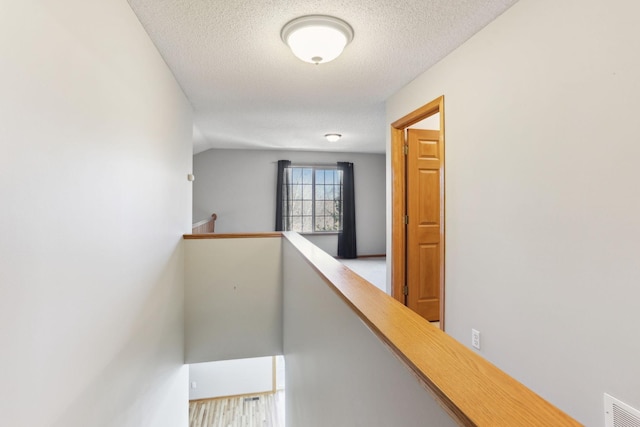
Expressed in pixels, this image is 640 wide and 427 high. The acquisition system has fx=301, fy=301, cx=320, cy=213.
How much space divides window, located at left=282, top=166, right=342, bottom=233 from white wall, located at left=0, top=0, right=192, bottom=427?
13.6 feet

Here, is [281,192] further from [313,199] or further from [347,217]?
[347,217]

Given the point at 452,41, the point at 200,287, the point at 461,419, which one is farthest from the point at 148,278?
the point at 452,41

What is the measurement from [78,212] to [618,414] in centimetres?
229

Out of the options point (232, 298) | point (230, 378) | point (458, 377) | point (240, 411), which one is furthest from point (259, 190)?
point (458, 377)

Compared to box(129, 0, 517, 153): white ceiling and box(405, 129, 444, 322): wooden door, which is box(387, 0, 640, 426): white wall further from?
box(405, 129, 444, 322): wooden door

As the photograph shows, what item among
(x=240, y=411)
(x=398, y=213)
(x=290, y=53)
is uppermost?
(x=290, y=53)

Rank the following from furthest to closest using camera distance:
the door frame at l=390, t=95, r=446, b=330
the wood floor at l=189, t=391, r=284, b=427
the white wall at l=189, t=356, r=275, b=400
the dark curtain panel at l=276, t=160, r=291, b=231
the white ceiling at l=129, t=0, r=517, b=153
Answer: the dark curtain panel at l=276, t=160, r=291, b=231 < the white wall at l=189, t=356, r=275, b=400 < the wood floor at l=189, t=391, r=284, b=427 < the door frame at l=390, t=95, r=446, b=330 < the white ceiling at l=129, t=0, r=517, b=153

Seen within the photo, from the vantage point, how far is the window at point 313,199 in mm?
6410

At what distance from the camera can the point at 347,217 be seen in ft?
21.2

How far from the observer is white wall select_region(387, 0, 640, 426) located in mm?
1168

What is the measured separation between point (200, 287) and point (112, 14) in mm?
2541

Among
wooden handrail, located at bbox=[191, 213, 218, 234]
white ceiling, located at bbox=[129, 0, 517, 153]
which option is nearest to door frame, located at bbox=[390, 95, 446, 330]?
white ceiling, located at bbox=[129, 0, 517, 153]

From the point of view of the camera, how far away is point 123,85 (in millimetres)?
1635

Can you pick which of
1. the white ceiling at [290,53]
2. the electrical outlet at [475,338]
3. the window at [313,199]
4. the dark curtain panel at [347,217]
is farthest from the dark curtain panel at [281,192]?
the electrical outlet at [475,338]
